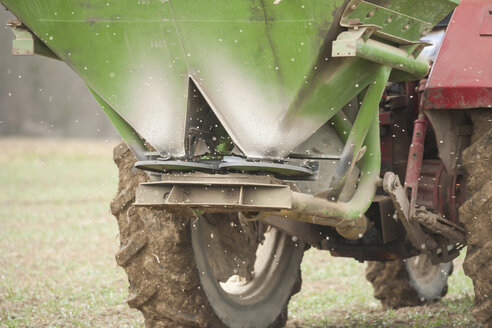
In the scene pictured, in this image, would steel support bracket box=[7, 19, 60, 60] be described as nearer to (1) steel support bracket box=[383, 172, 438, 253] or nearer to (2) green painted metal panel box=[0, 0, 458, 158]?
(2) green painted metal panel box=[0, 0, 458, 158]

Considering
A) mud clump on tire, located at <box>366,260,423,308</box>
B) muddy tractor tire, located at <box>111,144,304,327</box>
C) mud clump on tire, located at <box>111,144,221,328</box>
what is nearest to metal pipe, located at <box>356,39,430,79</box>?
muddy tractor tire, located at <box>111,144,304,327</box>

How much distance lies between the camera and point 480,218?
417 cm

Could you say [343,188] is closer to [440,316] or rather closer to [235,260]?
[235,260]

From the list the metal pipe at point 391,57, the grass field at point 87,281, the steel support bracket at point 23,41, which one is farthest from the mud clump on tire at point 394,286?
the steel support bracket at point 23,41

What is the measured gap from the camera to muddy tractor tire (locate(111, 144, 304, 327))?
14.4 ft

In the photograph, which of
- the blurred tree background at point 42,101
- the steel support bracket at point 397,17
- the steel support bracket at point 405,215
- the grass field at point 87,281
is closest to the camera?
the steel support bracket at point 397,17

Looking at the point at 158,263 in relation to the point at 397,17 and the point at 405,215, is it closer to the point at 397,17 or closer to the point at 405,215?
the point at 405,215

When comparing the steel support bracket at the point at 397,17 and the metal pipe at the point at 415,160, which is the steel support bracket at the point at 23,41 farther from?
the metal pipe at the point at 415,160

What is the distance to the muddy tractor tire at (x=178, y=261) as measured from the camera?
14.4 feet

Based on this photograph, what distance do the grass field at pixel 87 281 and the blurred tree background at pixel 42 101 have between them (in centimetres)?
1121

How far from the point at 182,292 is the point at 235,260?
56cm

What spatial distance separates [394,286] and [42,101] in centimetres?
2077

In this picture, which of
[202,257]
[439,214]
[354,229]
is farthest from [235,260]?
[439,214]

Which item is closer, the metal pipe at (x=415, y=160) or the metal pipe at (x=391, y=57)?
the metal pipe at (x=391, y=57)
